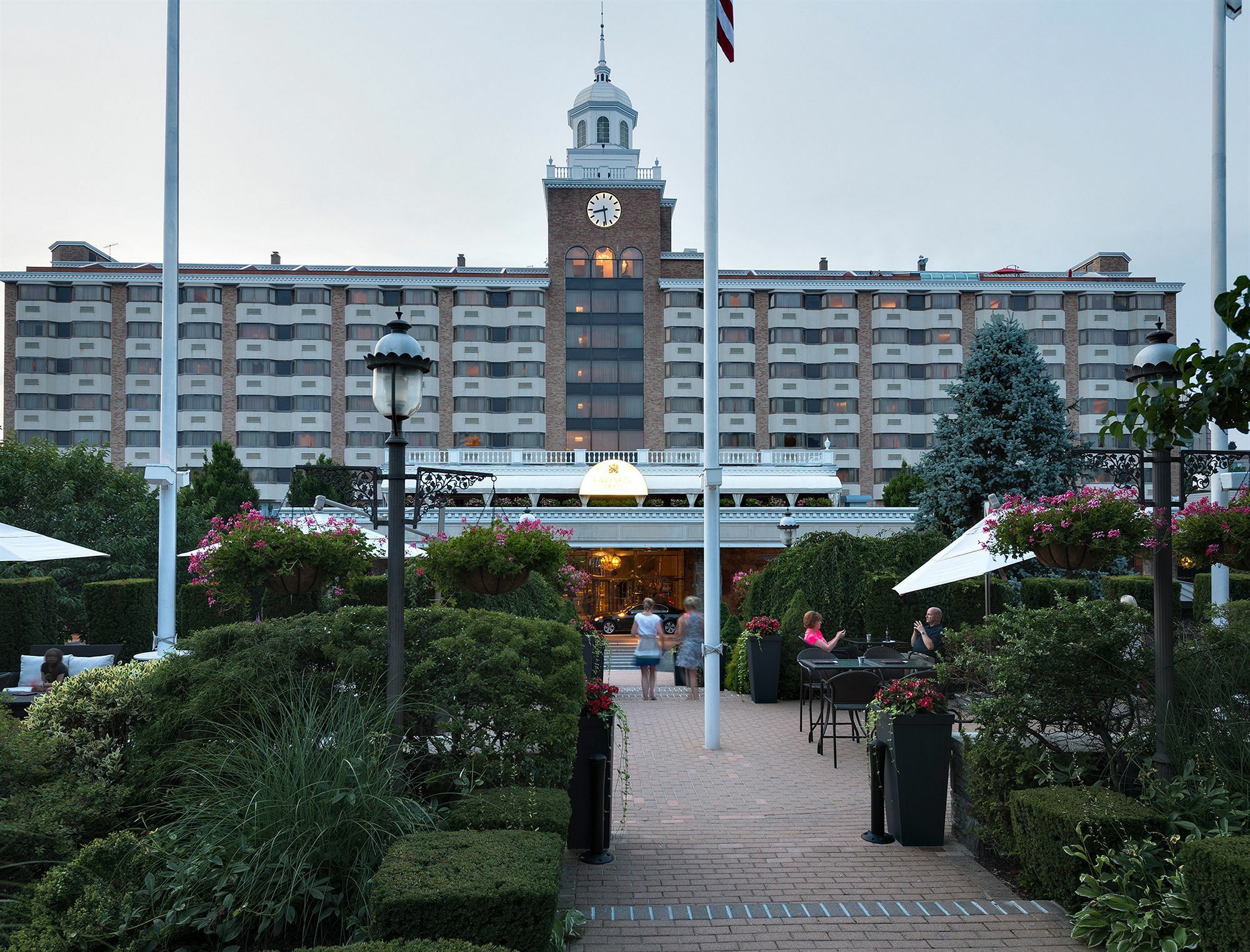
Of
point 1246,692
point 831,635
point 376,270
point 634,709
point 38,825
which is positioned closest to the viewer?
point 38,825

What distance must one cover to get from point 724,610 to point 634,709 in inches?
715

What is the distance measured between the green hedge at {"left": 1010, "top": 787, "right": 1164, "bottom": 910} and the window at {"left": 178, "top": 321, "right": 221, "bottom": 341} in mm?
59447

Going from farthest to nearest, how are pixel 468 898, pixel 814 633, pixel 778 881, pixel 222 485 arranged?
1. pixel 222 485
2. pixel 814 633
3. pixel 778 881
4. pixel 468 898

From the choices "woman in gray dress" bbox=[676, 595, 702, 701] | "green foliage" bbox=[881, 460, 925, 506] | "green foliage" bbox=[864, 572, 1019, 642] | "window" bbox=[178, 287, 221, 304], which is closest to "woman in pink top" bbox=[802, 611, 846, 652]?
"woman in gray dress" bbox=[676, 595, 702, 701]

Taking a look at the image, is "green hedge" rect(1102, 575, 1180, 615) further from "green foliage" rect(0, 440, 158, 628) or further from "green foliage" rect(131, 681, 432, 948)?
"green foliage" rect(0, 440, 158, 628)

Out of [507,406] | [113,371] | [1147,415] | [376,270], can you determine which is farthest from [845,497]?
[1147,415]

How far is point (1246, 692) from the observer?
5.96 metres

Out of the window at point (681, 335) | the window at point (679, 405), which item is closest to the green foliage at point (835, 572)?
the window at point (679, 405)

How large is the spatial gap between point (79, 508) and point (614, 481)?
48.6ft

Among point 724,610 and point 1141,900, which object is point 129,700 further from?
point 724,610

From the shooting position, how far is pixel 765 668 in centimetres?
1556

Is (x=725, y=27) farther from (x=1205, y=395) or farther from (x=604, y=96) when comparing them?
(x=604, y=96)

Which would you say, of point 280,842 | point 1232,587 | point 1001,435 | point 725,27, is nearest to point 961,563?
point 725,27

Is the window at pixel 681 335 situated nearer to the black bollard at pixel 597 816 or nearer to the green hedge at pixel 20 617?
the green hedge at pixel 20 617
